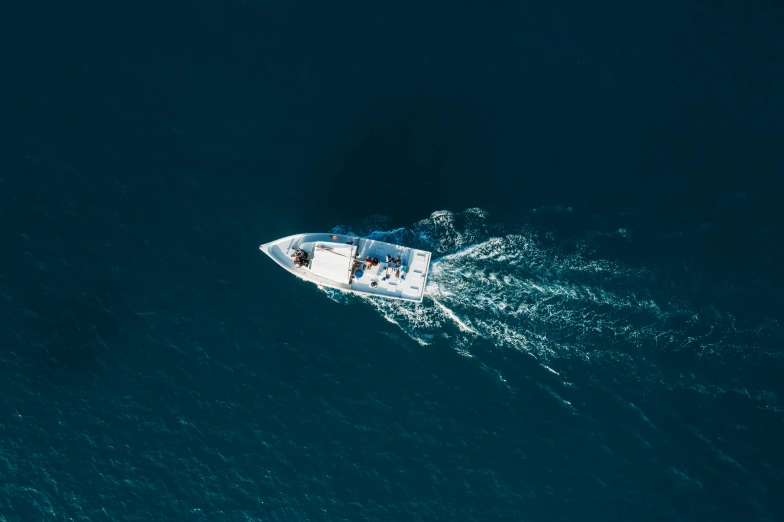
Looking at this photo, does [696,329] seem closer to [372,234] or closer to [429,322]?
[429,322]

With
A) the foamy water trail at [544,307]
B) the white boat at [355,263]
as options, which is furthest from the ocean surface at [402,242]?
the white boat at [355,263]

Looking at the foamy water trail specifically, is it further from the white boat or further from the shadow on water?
the shadow on water

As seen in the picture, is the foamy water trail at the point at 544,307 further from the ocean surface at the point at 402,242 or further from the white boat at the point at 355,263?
the white boat at the point at 355,263

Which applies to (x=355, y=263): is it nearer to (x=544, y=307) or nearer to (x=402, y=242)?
(x=402, y=242)

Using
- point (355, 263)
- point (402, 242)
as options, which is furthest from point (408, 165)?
point (355, 263)

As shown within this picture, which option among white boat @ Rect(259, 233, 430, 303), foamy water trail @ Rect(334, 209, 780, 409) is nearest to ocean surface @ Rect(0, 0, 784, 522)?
foamy water trail @ Rect(334, 209, 780, 409)
